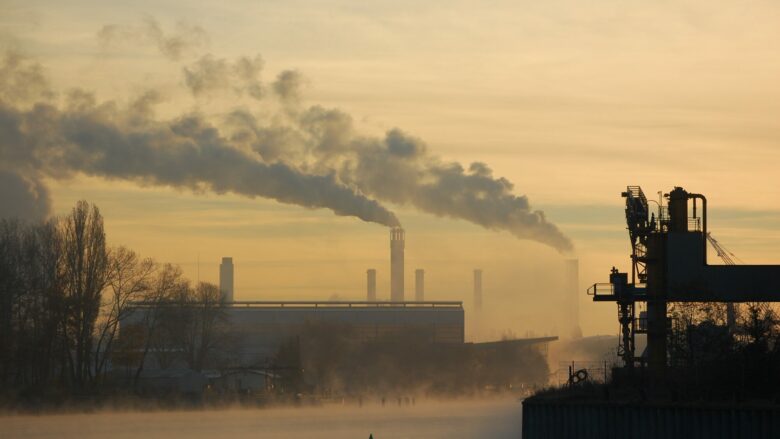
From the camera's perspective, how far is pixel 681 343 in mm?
102000

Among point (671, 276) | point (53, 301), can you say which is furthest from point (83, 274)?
point (671, 276)

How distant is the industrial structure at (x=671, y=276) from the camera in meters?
96.6

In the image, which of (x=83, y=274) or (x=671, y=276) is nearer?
(x=671, y=276)

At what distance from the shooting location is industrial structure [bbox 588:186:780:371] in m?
96.6

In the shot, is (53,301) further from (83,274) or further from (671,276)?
(671,276)

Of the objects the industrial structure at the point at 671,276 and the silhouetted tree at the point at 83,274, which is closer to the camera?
the industrial structure at the point at 671,276

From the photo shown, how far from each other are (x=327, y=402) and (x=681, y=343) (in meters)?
88.6

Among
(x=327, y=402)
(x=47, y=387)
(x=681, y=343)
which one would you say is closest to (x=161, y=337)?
(x=327, y=402)

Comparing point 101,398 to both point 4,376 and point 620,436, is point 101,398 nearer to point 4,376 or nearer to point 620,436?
point 4,376

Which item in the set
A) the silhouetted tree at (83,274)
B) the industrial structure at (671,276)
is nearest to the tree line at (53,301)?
the silhouetted tree at (83,274)

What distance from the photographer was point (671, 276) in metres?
97.2

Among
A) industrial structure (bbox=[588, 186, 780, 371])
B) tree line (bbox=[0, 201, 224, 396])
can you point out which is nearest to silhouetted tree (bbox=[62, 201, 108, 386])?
tree line (bbox=[0, 201, 224, 396])

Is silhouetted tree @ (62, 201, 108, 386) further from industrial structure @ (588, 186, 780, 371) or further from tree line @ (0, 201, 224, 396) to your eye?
industrial structure @ (588, 186, 780, 371)

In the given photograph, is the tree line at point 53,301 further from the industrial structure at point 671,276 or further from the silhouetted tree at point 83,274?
the industrial structure at point 671,276
